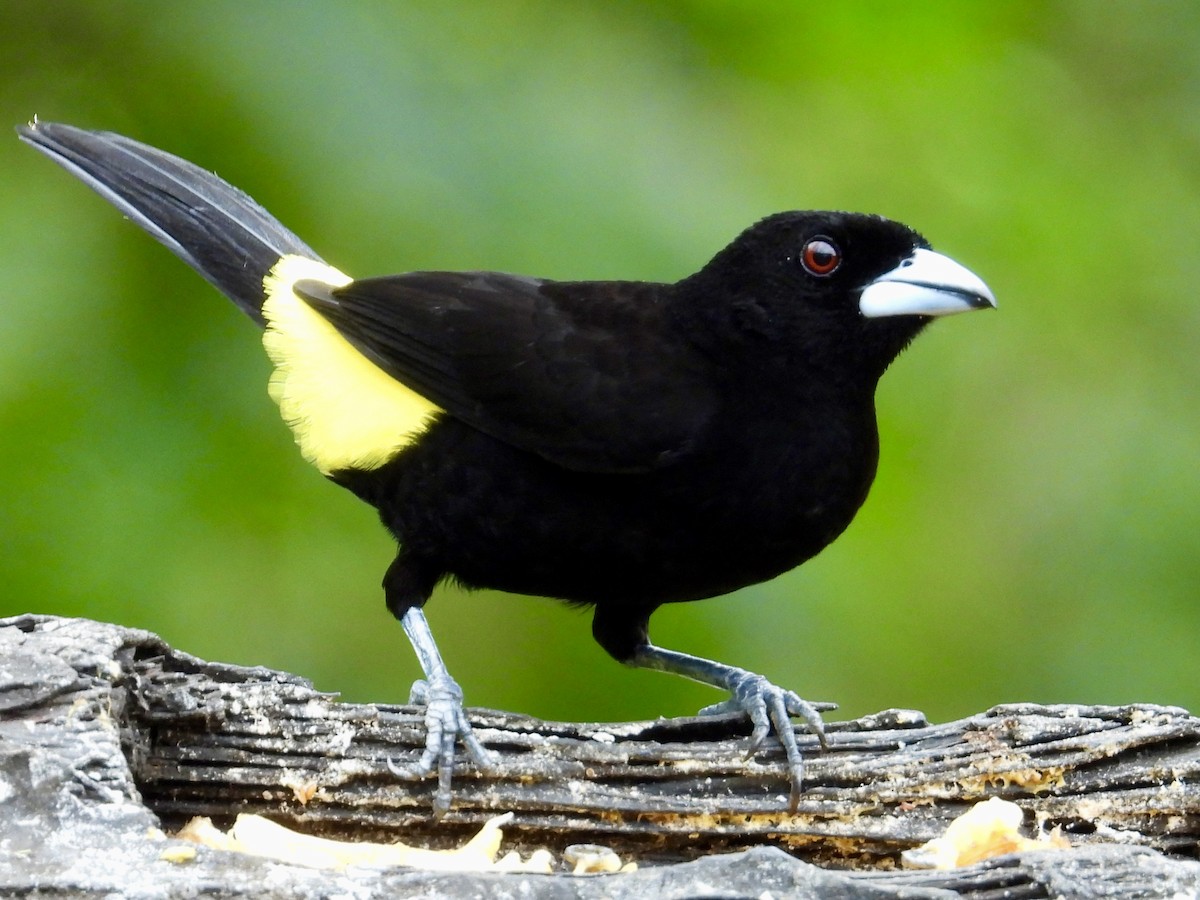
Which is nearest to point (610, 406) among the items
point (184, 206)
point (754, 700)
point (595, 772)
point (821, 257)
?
point (821, 257)

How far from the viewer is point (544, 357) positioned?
3.16 m

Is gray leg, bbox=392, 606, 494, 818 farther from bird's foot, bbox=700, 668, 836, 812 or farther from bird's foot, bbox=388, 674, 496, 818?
bird's foot, bbox=700, 668, 836, 812

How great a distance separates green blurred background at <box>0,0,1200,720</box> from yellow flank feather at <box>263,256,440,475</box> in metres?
0.11

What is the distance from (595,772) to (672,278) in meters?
1.08

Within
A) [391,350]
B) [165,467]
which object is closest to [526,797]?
[165,467]

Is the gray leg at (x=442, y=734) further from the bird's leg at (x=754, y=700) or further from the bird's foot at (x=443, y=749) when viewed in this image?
the bird's leg at (x=754, y=700)

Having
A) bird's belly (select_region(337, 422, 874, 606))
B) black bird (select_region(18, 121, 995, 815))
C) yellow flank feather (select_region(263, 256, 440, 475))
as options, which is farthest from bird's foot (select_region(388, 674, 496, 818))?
yellow flank feather (select_region(263, 256, 440, 475))

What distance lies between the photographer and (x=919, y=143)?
3.28 metres

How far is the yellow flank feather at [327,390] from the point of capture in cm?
316

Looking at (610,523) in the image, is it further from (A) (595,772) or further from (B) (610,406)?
(A) (595,772)

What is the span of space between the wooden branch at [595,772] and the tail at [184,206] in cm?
104

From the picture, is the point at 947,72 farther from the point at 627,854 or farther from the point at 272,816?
the point at 272,816

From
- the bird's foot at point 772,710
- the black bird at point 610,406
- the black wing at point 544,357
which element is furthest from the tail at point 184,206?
the bird's foot at point 772,710

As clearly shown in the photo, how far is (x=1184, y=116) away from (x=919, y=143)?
2.47 ft
